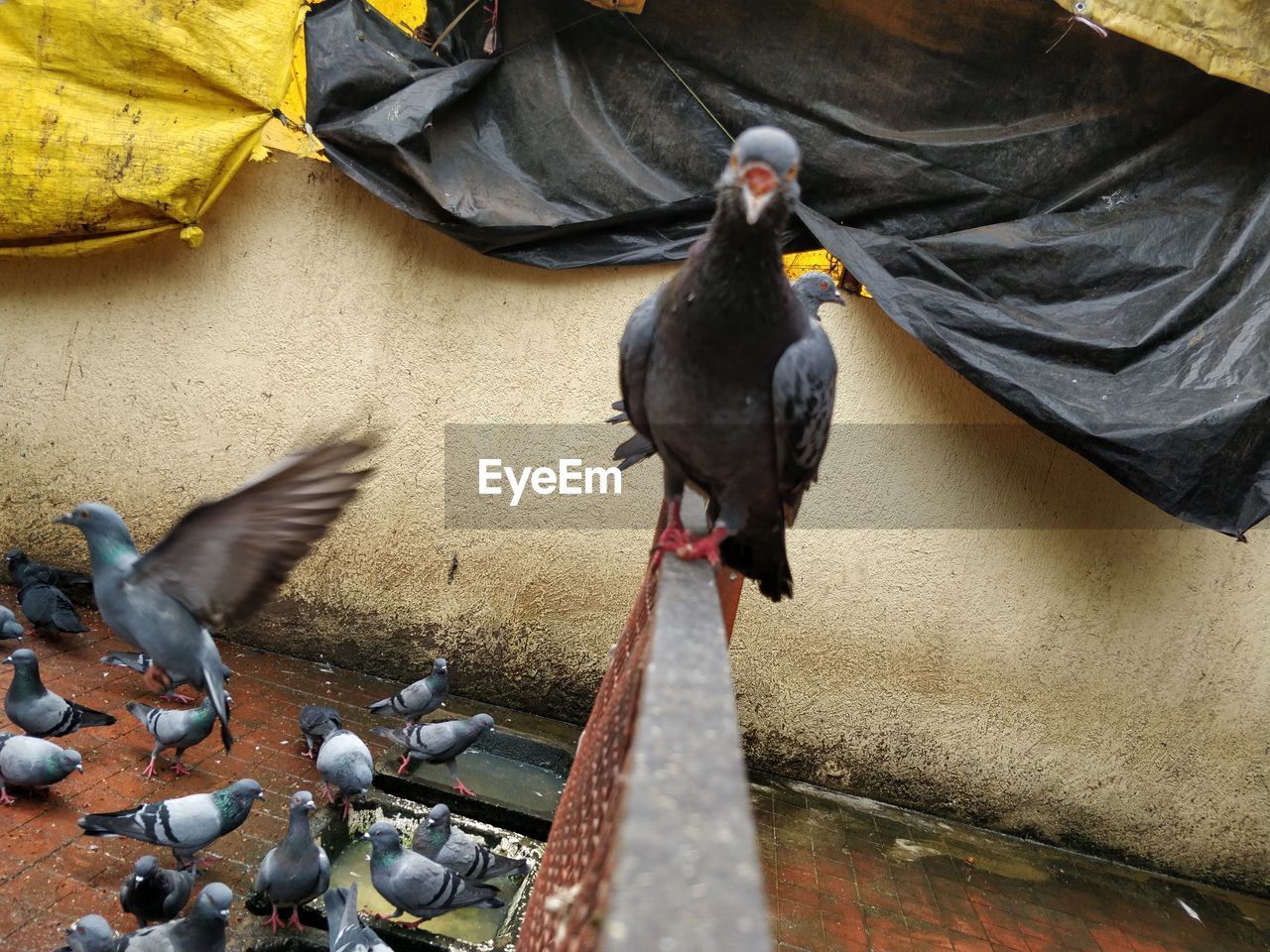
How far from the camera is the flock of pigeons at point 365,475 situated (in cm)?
205

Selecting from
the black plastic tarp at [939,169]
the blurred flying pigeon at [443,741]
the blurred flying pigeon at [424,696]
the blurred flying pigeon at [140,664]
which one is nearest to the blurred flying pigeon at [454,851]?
the blurred flying pigeon at [443,741]

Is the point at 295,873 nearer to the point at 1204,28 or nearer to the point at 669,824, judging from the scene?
the point at 669,824

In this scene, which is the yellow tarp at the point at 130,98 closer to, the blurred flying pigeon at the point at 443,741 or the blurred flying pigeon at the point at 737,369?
the blurred flying pigeon at the point at 443,741

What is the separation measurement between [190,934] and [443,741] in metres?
1.37

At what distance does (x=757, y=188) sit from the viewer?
74.2 inches

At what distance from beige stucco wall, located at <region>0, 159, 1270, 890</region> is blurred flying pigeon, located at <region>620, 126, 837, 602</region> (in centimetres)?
269

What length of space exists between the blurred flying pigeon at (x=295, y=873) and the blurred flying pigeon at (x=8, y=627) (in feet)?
7.96

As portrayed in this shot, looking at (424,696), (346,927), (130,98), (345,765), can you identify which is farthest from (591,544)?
(130,98)

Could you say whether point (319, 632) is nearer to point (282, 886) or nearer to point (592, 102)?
point (282, 886)

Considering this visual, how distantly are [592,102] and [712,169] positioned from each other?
2.32 feet

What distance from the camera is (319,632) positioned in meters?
5.43

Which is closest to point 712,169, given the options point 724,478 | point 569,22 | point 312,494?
point 569,22

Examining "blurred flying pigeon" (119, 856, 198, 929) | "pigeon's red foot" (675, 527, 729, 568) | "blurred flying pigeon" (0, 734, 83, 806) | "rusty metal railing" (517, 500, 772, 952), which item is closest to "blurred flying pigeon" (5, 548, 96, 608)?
"blurred flying pigeon" (0, 734, 83, 806)

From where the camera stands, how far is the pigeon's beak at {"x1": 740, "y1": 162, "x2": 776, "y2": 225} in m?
1.87
